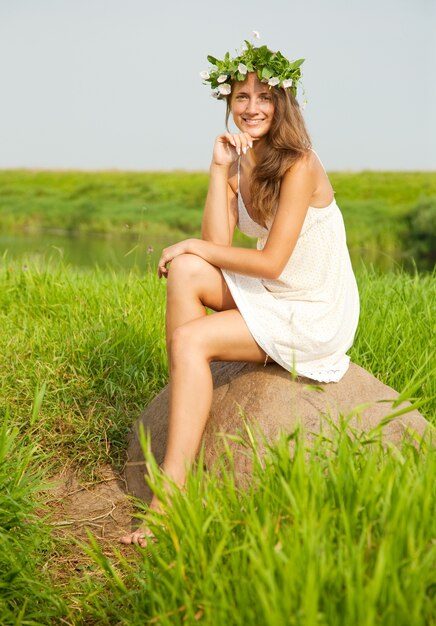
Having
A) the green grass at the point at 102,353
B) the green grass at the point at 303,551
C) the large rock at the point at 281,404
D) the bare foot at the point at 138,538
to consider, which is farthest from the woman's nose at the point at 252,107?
the bare foot at the point at 138,538

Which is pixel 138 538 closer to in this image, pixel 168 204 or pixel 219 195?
pixel 219 195

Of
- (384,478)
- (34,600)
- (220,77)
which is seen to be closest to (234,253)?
(220,77)

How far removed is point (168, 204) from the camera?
Result: 19750mm

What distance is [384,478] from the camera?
2092 mm

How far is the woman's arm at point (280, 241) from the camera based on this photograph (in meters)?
2.99

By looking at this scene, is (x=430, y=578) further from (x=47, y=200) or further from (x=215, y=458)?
(x=47, y=200)

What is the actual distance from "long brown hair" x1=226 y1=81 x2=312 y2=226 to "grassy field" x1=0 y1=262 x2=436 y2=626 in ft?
2.84

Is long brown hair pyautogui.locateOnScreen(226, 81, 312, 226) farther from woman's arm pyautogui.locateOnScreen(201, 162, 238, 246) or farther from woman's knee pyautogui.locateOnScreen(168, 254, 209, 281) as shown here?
woman's knee pyautogui.locateOnScreen(168, 254, 209, 281)

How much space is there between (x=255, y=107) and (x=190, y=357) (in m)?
1.01

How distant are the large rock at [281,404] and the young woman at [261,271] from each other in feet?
0.24

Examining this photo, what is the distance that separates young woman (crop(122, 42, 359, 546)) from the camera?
2.92 meters

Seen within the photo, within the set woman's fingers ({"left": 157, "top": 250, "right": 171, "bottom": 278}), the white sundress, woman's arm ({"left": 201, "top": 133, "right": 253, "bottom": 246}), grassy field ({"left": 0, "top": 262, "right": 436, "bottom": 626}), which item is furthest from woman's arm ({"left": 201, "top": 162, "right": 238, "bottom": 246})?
grassy field ({"left": 0, "top": 262, "right": 436, "bottom": 626})

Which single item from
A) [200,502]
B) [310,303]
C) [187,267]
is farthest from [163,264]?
[200,502]

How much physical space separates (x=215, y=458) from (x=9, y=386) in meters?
1.32
